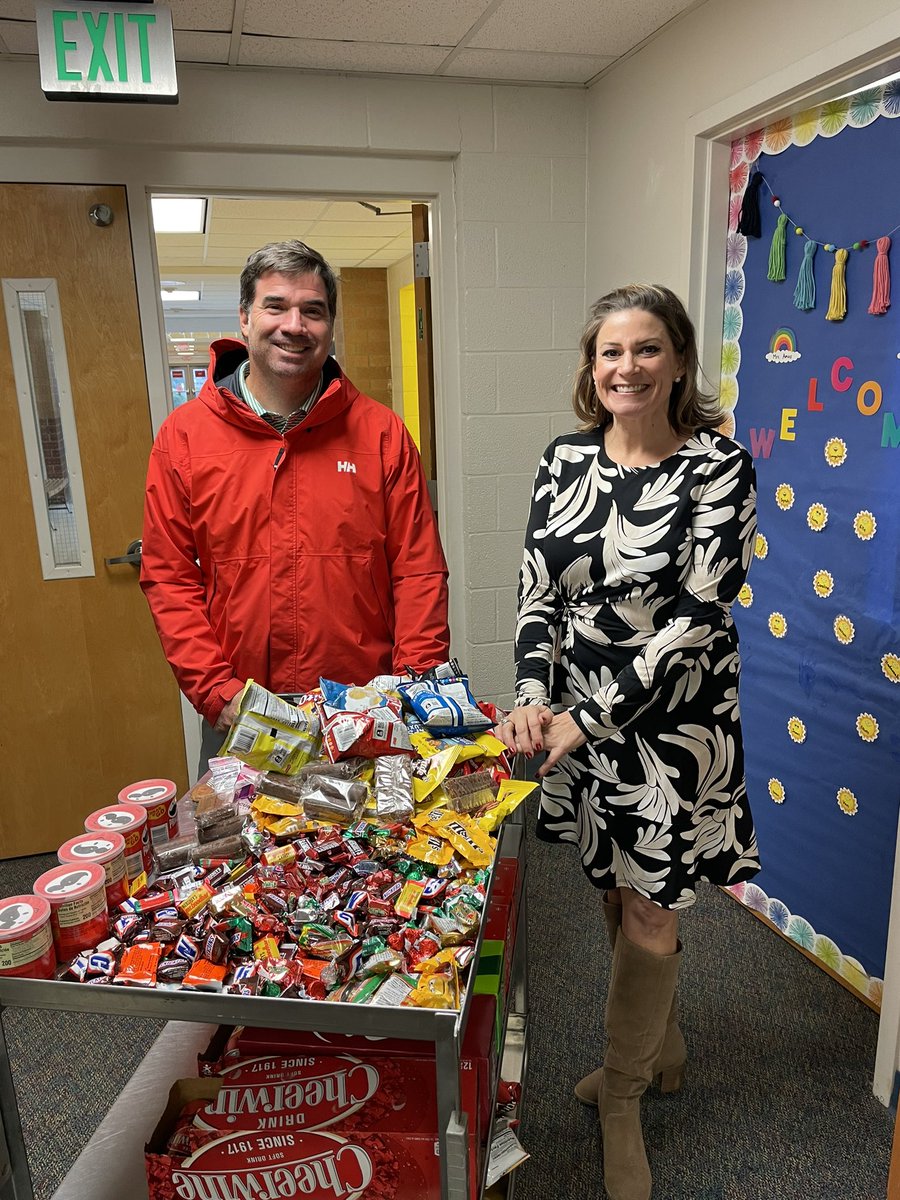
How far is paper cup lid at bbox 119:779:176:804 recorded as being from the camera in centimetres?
128

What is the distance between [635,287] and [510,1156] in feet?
4.83

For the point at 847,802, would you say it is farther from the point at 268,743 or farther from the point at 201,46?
the point at 201,46

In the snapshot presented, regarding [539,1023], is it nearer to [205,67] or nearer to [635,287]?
[635,287]

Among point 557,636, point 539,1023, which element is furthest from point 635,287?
point 539,1023

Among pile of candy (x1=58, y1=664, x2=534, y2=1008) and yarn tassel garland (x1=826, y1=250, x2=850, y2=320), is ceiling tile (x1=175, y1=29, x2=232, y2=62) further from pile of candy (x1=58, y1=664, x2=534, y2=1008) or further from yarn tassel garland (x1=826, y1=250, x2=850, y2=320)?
pile of candy (x1=58, y1=664, x2=534, y2=1008)

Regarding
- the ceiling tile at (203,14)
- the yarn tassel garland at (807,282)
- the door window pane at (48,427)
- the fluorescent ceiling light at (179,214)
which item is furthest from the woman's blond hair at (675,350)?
the fluorescent ceiling light at (179,214)

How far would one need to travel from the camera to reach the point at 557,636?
1.68 m

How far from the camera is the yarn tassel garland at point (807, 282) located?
2.12 meters

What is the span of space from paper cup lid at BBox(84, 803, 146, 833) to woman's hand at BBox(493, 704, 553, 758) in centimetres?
60

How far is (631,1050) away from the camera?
1666mm

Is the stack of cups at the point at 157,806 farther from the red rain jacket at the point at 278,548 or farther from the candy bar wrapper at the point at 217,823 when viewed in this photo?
the red rain jacket at the point at 278,548

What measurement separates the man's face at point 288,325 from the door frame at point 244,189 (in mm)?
1170

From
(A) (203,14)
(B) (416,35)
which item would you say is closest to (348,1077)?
(A) (203,14)

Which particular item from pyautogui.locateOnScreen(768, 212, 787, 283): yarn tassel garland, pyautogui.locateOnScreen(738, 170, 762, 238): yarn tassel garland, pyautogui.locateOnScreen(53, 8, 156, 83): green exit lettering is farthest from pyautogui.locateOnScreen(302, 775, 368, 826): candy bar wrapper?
pyautogui.locateOnScreen(738, 170, 762, 238): yarn tassel garland
